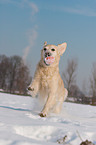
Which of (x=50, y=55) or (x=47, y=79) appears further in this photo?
(x=47, y=79)

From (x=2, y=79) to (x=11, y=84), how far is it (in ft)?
8.83

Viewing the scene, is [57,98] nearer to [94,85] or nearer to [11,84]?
[94,85]

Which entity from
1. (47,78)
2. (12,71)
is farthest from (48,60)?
(12,71)

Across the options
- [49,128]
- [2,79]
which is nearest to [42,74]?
[49,128]

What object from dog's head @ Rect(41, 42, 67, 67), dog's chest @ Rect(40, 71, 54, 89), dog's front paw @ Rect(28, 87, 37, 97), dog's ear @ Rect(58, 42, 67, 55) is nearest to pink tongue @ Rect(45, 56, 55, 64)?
dog's head @ Rect(41, 42, 67, 67)

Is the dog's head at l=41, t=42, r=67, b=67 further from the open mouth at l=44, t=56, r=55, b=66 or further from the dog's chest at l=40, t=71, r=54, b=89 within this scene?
the dog's chest at l=40, t=71, r=54, b=89

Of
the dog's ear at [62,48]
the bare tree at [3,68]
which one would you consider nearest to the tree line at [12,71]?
the bare tree at [3,68]

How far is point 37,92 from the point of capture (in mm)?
4770

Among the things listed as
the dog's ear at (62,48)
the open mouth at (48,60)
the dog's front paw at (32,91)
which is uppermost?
the dog's ear at (62,48)

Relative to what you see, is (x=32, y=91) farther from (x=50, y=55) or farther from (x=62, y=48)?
(x=62, y=48)

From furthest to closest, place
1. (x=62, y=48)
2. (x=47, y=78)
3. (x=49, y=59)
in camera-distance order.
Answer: (x=62, y=48) < (x=47, y=78) < (x=49, y=59)

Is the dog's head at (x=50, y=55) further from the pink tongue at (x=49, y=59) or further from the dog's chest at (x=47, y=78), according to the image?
the dog's chest at (x=47, y=78)

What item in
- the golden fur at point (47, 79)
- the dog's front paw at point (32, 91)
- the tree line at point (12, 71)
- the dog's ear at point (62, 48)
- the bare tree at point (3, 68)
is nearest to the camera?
the dog's front paw at point (32, 91)

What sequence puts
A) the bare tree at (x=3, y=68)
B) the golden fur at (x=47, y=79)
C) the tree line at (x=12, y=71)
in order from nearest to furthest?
1. the golden fur at (x=47, y=79)
2. the tree line at (x=12, y=71)
3. the bare tree at (x=3, y=68)
